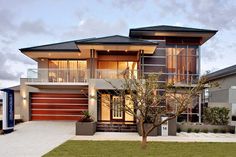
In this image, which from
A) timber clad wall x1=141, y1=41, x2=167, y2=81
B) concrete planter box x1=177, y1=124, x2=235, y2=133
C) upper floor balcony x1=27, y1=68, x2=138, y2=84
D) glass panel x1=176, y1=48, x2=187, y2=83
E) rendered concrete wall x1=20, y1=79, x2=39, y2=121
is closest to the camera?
concrete planter box x1=177, y1=124, x2=235, y2=133

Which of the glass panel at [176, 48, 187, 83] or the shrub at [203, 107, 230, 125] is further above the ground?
the glass panel at [176, 48, 187, 83]

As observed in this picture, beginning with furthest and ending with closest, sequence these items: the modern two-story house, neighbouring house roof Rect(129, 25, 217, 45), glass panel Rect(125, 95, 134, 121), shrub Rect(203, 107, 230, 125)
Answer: neighbouring house roof Rect(129, 25, 217, 45) < the modern two-story house < shrub Rect(203, 107, 230, 125) < glass panel Rect(125, 95, 134, 121)

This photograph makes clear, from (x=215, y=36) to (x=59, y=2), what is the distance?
14728 mm

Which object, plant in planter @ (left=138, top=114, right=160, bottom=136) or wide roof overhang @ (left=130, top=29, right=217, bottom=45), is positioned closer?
plant in planter @ (left=138, top=114, right=160, bottom=136)

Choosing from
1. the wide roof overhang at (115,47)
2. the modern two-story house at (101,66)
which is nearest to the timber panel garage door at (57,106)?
the modern two-story house at (101,66)

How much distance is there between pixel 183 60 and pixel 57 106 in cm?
1193

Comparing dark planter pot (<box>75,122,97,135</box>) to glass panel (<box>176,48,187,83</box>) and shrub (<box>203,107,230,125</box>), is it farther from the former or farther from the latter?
glass panel (<box>176,48,187,83</box>)

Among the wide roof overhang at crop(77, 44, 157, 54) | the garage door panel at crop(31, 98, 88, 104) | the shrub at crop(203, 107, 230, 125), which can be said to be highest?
the wide roof overhang at crop(77, 44, 157, 54)

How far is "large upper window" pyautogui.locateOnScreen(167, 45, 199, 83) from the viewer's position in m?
24.4

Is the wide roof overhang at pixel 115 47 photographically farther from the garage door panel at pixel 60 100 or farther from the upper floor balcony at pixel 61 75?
the garage door panel at pixel 60 100

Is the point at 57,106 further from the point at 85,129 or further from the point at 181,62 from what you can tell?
the point at 181,62

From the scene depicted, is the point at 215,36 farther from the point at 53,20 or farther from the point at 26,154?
the point at 26,154

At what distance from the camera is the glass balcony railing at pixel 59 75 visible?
22484mm

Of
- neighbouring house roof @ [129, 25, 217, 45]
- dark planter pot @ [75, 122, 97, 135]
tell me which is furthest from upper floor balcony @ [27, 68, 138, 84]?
dark planter pot @ [75, 122, 97, 135]
